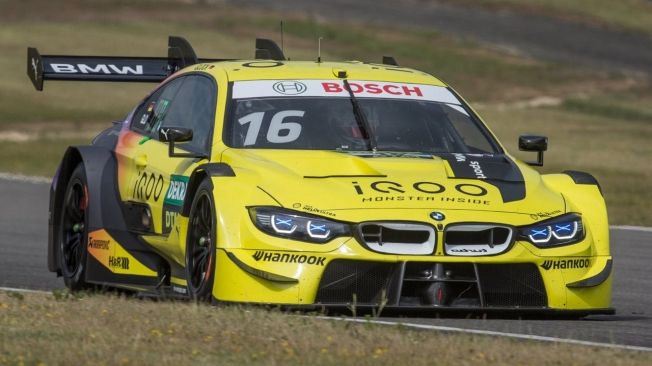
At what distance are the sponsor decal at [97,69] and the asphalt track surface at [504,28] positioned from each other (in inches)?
1278

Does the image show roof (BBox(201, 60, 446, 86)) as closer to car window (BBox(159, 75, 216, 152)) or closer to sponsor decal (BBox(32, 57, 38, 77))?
car window (BBox(159, 75, 216, 152))

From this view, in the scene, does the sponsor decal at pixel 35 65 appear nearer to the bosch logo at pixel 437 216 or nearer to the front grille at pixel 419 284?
the front grille at pixel 419 284

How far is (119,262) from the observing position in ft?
31.8

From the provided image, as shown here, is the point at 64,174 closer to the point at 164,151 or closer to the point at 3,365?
the point at 164,151

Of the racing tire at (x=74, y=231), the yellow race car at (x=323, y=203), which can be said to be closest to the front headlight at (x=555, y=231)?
the yellow race car at (x=323, y=203)

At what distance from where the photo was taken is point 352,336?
6.95 meters

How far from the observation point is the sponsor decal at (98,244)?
386 inches

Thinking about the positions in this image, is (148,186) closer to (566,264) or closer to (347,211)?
(347,211)

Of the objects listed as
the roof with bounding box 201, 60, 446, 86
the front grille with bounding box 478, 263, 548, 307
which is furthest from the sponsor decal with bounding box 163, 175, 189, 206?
the front grille with bounding box 478, 263, 548, 307

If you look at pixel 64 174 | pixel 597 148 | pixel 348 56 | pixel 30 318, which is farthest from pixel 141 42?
pixel 30 318

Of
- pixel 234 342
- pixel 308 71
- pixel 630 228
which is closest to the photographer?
pixel 234 342

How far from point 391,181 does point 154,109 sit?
2.41 metres

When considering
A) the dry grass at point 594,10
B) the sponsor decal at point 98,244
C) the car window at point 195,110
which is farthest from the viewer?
the dry grass at point 594,10

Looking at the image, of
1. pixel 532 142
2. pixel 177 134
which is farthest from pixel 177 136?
pixel 532 142
